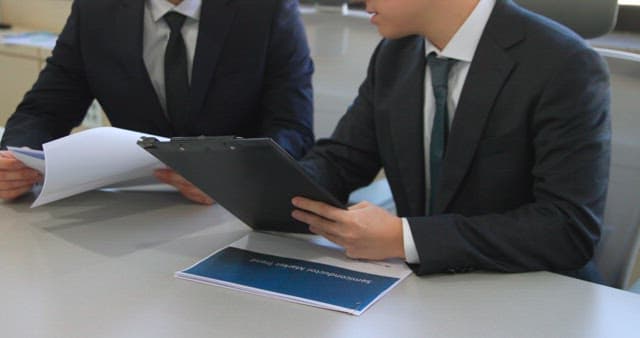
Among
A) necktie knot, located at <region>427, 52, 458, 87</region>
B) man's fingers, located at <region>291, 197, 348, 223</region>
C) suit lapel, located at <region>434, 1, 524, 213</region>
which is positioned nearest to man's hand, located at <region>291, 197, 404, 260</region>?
man's fingers, located at <region>291, 197, 348, 223</region>

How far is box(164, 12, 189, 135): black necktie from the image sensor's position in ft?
5.11

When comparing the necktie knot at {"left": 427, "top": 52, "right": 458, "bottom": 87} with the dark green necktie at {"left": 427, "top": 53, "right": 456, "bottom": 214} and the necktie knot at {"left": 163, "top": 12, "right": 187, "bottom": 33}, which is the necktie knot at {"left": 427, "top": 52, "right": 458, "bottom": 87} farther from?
the necktie knot at {"left": 163, "top": 12, "right": 187, "bottom": 33}

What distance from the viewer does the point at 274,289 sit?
973 mm

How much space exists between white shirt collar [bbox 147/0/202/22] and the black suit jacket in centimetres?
2

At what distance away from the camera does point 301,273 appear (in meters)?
1.03

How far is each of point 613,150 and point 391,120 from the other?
16.4 inches

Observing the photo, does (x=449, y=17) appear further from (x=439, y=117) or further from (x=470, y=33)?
(x=439, y=117)

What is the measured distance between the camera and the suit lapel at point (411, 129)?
4.36 feet

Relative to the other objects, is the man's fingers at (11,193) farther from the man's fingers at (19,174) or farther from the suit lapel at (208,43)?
the suit lapel at (208,43)

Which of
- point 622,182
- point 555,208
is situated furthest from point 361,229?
point 622,182

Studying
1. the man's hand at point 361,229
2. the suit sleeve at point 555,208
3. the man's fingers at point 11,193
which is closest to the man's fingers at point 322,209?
the man's hand at point 361,229

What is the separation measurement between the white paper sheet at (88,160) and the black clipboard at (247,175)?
0.07 meters

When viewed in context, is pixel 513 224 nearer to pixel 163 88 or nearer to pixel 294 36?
pixel 294 36

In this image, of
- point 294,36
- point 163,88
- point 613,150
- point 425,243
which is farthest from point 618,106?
point 163,88
